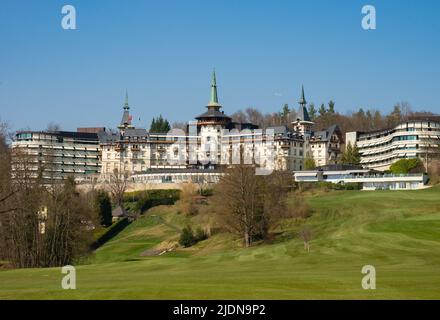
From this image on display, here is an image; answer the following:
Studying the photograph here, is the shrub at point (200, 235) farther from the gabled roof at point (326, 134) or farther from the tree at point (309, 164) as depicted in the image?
the gabled roof at point (326, 134)

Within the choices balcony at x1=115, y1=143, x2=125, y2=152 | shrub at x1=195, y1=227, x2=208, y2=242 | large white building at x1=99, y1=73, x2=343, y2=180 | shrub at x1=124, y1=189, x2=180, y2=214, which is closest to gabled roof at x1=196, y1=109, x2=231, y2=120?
large white building at x1=99, y1=73, x2=343, y2=180

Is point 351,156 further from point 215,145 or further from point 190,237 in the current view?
point 190,237

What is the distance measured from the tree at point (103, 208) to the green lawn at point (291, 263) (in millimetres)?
4014

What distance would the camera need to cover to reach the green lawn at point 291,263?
98.7 ft

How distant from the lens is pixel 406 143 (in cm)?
16212

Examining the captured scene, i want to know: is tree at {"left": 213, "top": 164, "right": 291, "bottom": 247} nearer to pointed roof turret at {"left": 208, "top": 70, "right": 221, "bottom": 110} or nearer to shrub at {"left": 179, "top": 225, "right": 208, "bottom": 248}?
shrub at {"left": 179, "top": 225, "right": 208, "bottom": 248}

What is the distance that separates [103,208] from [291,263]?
75.7m

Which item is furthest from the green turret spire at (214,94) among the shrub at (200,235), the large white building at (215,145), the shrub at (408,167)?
the shrub at (200,235)

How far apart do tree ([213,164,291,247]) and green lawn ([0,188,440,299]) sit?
7.07 ft

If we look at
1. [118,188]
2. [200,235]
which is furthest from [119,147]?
[200,235]

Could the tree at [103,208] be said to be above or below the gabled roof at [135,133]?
below

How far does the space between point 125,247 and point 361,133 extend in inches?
3989

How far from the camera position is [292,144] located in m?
179

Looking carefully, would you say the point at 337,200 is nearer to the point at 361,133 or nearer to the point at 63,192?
the point at 63,192
